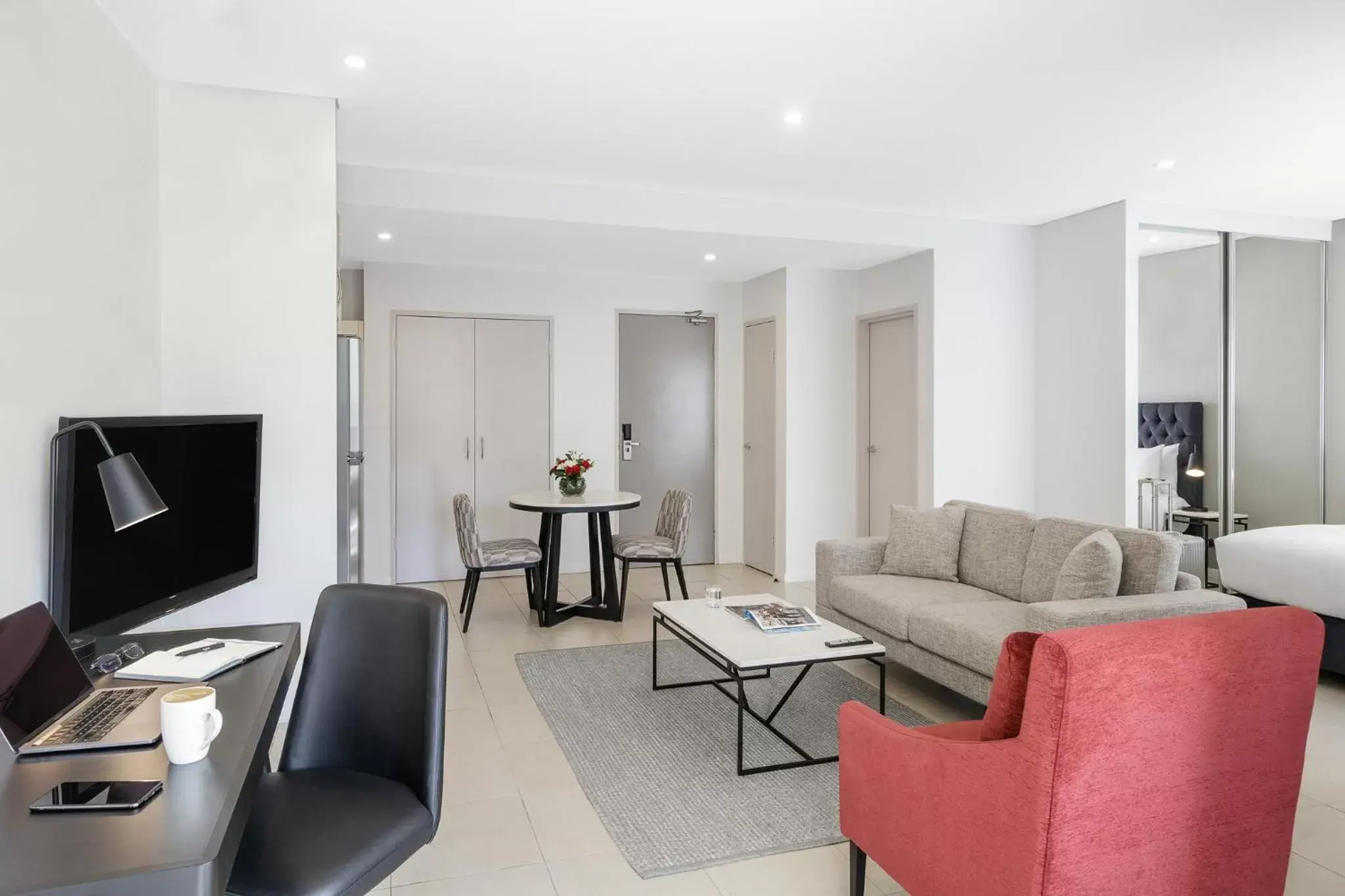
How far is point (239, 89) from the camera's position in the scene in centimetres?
338

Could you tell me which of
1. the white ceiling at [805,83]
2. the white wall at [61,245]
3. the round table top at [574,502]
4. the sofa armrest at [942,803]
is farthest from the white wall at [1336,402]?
the white wall at [61,245]

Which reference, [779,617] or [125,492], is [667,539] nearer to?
[779,617]

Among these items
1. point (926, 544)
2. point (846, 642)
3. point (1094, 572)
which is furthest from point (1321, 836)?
point (926, 544)

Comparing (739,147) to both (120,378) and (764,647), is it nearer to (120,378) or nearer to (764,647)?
(764,647)

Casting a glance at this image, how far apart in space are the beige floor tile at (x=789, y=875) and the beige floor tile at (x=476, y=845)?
548mm

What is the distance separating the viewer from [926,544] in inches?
169

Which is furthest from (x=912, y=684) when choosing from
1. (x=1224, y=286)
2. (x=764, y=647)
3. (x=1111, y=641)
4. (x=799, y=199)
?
(x=1224, y=286)

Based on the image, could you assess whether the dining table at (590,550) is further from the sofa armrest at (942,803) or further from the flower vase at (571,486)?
the sofa armrest at (942,803)

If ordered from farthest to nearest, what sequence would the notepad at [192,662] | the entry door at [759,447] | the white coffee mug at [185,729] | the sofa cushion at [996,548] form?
the entry door at [759,447]
the sofa cushion at [996,548]
the notepad at [192,662]
the white coffee mug at [185,729]

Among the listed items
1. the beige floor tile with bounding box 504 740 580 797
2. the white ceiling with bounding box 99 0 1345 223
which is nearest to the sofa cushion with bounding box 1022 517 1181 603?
the white ceiling with bounding box 99 0 1345 223

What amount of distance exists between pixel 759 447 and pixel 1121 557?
374 cm

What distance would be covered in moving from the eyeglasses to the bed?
4420 millimetres

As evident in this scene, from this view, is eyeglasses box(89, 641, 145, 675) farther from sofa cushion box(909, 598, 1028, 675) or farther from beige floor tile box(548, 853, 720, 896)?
sofa cushion box(909, 598, 1028, 675)

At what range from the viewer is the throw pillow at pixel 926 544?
425 centimetres
